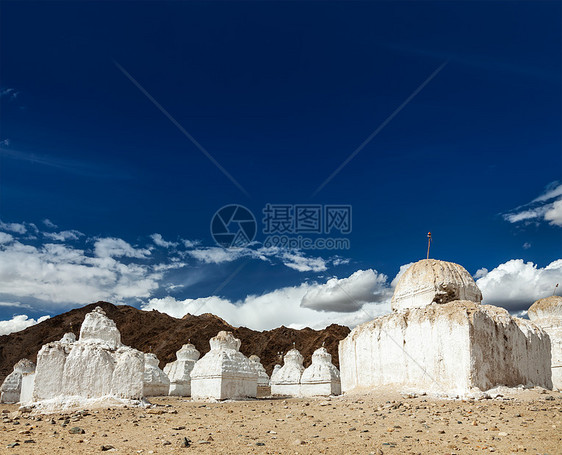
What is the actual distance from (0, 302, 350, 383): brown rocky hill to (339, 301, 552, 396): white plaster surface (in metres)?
42.0

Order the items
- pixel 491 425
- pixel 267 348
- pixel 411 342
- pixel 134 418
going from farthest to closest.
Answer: pixel 267 348
pixel 411 342
pixel 134 418
pixel 491 425

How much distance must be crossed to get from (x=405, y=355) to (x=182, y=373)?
19.2 meters

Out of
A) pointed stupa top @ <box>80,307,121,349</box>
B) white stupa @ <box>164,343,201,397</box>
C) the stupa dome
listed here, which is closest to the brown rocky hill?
white stupa @ <box>164,343,201,397</box>

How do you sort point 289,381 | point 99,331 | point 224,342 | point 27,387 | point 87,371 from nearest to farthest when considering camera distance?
point 87,371 < point 99,331 < point 27,387 < point 224,342 < point 289,381

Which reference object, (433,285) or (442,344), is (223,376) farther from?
(433,285)

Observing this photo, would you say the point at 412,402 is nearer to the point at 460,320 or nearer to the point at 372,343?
the point at 460,320

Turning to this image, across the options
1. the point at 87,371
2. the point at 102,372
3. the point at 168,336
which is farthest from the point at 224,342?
the point at 168,336

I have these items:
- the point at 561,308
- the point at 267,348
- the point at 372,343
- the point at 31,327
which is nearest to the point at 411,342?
the point at 372,343

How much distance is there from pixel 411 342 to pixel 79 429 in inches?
482

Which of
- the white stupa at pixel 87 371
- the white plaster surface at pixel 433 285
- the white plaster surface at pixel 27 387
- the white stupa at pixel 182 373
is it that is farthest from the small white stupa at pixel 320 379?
the white plaster surface at pixel 27 387

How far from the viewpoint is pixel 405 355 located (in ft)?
57.0

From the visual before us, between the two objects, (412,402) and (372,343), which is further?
(372,343)

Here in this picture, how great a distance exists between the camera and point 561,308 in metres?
27.9

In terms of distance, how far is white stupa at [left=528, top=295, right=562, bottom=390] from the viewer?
85.4ft
